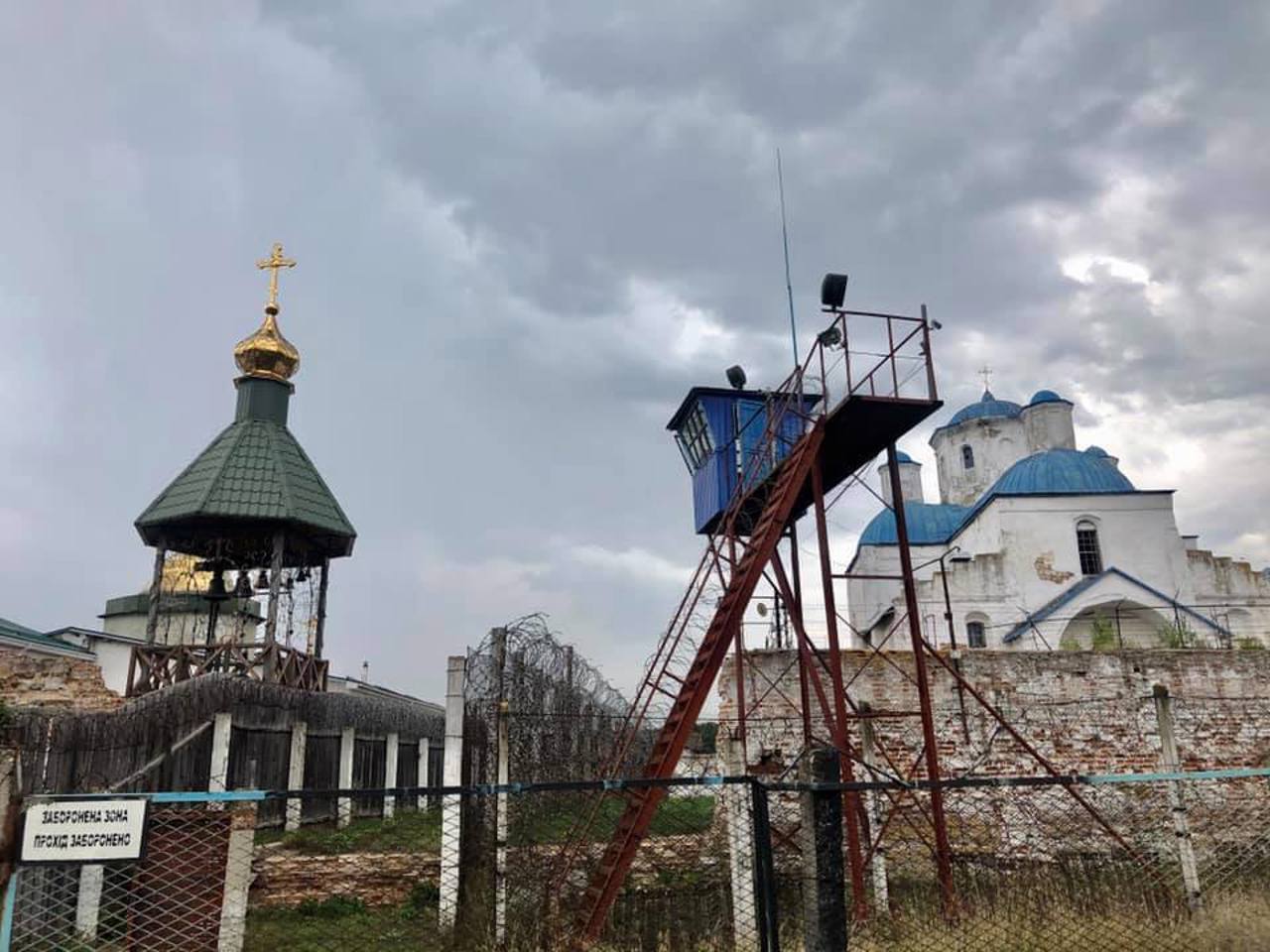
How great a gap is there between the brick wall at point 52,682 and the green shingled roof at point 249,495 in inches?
108

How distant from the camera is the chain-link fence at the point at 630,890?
676cm

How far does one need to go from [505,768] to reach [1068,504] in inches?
1108

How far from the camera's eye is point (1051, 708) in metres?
15.1

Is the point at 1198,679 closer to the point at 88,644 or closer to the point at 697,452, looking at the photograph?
the point at 697,452

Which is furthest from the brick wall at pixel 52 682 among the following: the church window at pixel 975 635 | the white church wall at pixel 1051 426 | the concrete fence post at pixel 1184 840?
the white church wall at pixel 1051 426

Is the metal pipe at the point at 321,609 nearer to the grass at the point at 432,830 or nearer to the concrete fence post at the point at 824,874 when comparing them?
the grass at the point at 432,830

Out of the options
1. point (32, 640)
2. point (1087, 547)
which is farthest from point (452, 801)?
point (1087, 547)

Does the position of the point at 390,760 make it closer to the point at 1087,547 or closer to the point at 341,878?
the point at 341,878

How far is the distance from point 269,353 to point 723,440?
1206 cm

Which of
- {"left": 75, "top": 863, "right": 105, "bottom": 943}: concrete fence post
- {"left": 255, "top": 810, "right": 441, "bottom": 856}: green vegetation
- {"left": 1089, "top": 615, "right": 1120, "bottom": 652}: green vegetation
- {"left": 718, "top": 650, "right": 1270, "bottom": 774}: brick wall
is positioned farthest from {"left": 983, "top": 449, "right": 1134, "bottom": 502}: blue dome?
{"left": 75, "top": 863, "right": 105, "bottom": 943}: concrete fence post

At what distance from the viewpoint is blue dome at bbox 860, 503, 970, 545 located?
38.2 metres

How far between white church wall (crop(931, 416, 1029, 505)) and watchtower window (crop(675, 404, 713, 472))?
29.8 metres

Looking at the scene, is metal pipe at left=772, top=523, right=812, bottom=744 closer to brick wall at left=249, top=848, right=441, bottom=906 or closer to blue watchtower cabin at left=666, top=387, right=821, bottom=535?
blue watchtower cabin at left=666, top=387, right=821, bottom=535

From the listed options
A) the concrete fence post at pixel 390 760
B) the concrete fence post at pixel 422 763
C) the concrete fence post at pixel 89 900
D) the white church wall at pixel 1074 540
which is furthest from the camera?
the white church wall at pixel 1074 540
